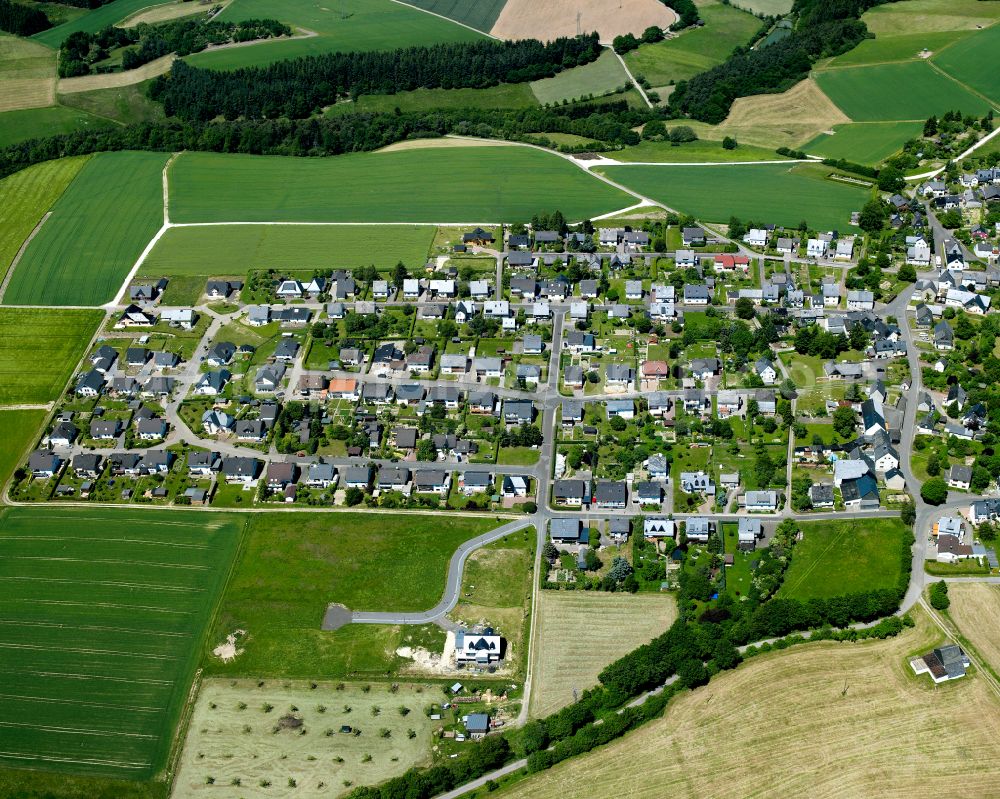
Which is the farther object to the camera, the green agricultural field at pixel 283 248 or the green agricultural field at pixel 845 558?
the green agricultural field at pixel 283 248

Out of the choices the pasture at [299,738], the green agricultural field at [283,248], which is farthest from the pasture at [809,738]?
the green agricultural field at [283,248]

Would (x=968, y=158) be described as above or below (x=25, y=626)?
above

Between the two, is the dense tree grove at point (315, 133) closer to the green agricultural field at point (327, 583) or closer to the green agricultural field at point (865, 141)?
the green agricultural field at point (865, 141)

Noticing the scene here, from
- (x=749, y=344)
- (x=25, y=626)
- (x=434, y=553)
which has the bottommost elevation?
(x=25, y=626)

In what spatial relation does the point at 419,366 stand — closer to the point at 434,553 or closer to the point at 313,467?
the point at 313,467

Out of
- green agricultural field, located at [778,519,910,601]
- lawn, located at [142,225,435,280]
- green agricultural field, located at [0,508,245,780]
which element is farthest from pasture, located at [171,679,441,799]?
lawn, located at [142,225,435,280]

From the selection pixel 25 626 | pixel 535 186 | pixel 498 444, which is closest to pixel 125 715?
pixel 25 626

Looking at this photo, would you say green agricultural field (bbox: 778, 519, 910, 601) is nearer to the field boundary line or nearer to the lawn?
the lawn

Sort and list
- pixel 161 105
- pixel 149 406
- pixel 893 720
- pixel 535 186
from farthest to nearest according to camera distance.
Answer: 1. pixel 161 105
2. pixel 535 186
3. pixel 149 406
4. pixel 893 720
